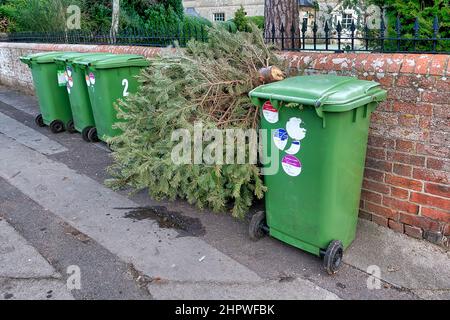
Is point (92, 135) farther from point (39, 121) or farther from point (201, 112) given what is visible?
point (201, 112)

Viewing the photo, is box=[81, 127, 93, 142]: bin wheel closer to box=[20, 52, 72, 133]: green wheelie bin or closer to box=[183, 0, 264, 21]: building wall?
box=[20, 52, 72, 133]: green wheelie bin

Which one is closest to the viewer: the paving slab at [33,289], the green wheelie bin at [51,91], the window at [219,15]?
the paving slab at [33,289]

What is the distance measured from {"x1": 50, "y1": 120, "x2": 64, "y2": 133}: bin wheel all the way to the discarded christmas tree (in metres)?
3.00

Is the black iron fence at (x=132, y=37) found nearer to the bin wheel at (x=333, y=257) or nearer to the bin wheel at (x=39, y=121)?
the bin wheel at (x=39, y=121)

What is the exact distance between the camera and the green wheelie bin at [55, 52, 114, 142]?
5801 mm

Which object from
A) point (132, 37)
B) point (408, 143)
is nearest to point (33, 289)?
point (408, 143)

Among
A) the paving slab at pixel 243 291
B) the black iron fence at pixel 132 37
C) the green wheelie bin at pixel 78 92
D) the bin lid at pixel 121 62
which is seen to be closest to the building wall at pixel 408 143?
the paving slab at pixel 243 291

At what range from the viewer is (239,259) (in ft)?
10.1

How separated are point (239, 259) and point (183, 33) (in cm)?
360

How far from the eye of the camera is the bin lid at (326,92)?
248 cm

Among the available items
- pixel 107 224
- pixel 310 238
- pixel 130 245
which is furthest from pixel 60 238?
pixel 310 238

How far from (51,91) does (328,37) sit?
4699 mm

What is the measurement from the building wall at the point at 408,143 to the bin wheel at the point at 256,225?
3.25 feet

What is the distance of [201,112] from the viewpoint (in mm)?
3477
